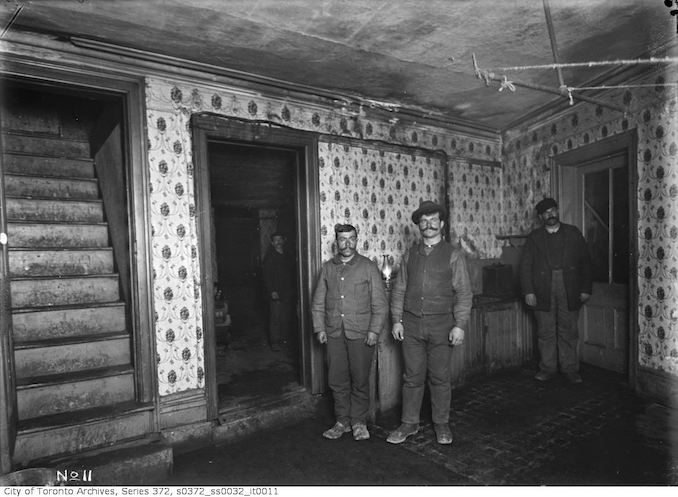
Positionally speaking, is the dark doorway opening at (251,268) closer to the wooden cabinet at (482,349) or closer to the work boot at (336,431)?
the work boot at (336,431)

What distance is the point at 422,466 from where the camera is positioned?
3.18 meters

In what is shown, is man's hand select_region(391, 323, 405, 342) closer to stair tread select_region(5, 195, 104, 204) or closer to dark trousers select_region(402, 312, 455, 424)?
dark trousers select_region(402, 312, 455, 424)

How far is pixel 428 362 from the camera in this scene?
3682 mm

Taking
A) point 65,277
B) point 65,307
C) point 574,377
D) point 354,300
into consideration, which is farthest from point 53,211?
point 574,377

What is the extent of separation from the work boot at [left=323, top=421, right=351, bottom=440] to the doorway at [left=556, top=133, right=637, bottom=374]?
308 centimetres

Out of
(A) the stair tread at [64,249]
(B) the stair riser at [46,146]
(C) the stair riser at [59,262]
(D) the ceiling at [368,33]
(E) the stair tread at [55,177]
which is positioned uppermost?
(D) the ceiling at [368,33]

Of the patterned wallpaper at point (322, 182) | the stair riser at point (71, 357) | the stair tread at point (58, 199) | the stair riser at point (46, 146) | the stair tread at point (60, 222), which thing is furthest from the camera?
the stair riser at point (46, 146)

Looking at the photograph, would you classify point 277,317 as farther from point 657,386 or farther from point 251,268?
point 251,268

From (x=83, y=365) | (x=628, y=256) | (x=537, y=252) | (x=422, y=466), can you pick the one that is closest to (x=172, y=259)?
(x=83, y=365)

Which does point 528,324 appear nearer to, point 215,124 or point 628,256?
point 628,256

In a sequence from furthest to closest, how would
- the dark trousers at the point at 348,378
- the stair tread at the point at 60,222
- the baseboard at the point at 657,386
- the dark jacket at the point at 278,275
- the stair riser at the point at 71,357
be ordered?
the dark jacket at the point at 278,275 → the baseboard at the point at 657,386 → the stair tread at the point at 60,222 → the dark trousers at the point at 348,378 → the stair riser at the point at 71,357

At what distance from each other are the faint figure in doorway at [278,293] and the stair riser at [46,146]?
264cm

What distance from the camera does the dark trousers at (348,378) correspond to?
12.2 ft

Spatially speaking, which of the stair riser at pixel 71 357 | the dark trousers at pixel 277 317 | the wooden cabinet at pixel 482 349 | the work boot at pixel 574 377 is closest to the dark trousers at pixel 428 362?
the wooden cabinet at pixel 482 349
